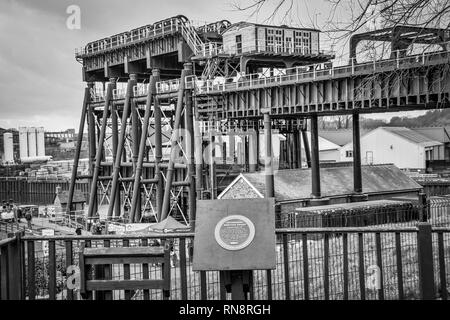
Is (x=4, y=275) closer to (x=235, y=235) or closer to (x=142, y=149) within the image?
(x=235, y=235)

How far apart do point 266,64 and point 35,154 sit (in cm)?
10051

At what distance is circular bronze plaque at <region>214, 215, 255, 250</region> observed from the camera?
8.06 metres

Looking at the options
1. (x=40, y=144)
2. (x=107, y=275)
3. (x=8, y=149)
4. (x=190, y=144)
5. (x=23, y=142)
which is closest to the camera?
(x=107, y=275)

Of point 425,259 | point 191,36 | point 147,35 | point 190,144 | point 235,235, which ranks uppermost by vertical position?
point 147,35

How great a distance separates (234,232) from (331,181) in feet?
103

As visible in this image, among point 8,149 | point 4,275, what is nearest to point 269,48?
point 4,275

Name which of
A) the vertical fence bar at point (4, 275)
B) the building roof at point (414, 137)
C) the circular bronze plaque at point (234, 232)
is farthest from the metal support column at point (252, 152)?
the vertical fence bar at point (4, 275)

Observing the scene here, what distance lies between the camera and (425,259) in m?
8.81

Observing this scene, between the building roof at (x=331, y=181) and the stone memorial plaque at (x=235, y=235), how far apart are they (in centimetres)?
2483

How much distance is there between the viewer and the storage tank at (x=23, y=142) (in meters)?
118

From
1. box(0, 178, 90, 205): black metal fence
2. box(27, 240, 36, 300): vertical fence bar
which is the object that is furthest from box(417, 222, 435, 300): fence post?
box(0, 178, 90, 205): black metal fence

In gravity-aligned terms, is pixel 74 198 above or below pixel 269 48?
below
